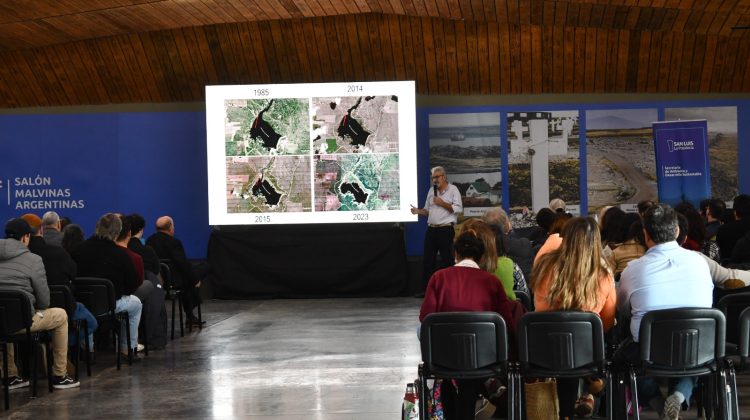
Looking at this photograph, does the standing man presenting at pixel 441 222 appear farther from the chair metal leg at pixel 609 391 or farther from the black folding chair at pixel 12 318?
the chair metal leg at pixel 609 391

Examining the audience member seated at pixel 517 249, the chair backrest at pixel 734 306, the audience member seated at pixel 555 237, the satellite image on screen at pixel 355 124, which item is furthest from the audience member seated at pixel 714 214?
the satellite image on screen at pixel 355 124

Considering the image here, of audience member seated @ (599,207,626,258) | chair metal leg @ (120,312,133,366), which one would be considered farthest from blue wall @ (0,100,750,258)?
audience member seated @ (599,207,626,258)

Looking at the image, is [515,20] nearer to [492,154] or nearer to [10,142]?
[492,154]

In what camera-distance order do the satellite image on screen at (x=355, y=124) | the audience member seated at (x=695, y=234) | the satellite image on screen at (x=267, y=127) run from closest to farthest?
the audience member seated at (x=695, y=234) < the satellite image on screen at (x=355, y=124) < the satellite image on screen at (x=267, y=127)

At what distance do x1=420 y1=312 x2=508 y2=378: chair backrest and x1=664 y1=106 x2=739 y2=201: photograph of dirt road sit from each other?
31.0 ft

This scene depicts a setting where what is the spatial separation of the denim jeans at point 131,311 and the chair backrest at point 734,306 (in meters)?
4.46

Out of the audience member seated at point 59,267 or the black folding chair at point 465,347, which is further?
the audience member seated at point 59,267

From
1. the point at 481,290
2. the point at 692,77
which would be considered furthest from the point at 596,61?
the point at 481,290

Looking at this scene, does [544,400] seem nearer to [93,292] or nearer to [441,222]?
[93,292]

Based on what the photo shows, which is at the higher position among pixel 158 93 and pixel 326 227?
pixel 158 93

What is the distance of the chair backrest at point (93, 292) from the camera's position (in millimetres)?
7312

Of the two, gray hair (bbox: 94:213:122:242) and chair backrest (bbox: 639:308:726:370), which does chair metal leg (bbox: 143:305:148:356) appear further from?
chair backrest (bbox: 639:308:726:370)

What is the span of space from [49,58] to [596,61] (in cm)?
723

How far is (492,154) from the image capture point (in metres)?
13.3
